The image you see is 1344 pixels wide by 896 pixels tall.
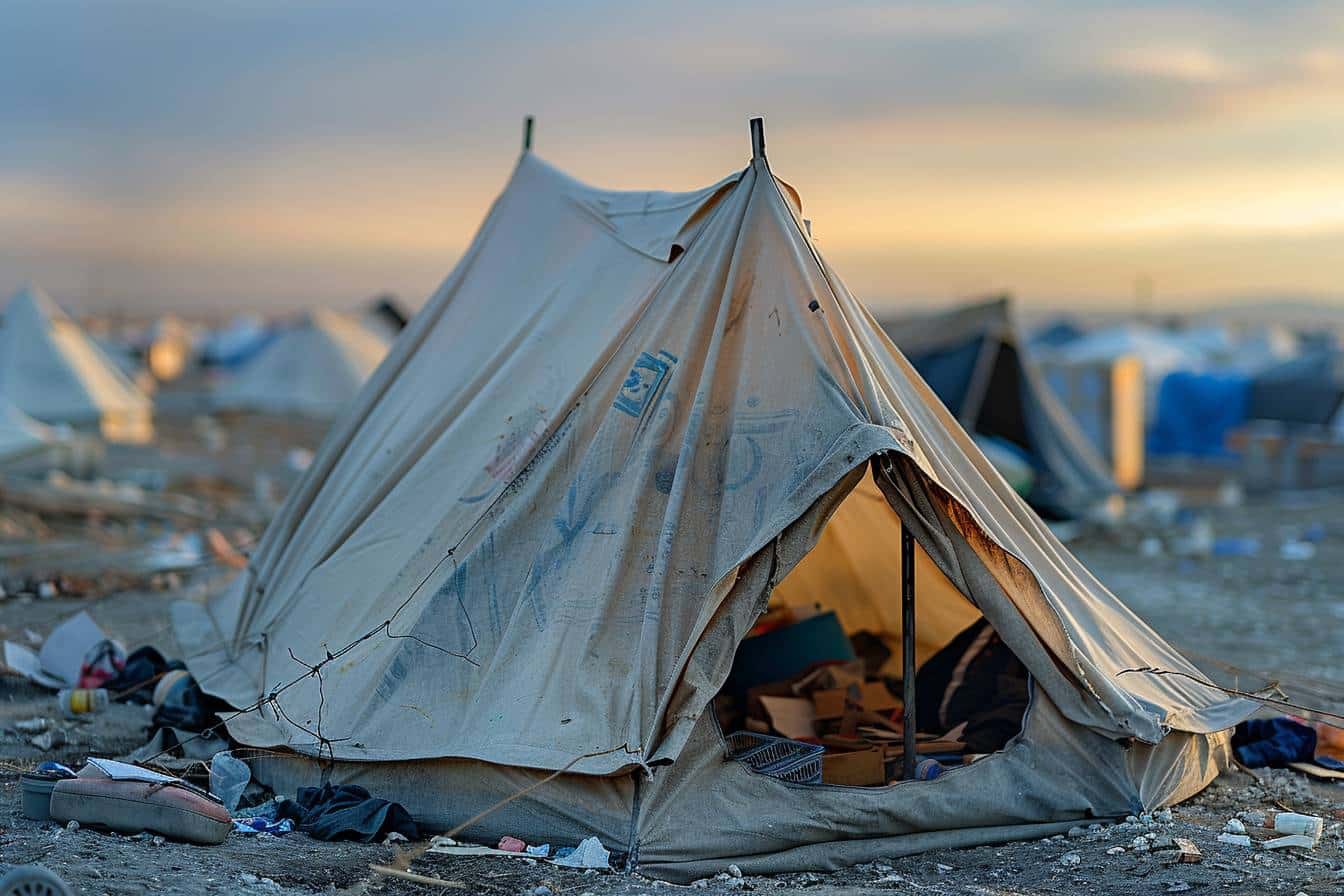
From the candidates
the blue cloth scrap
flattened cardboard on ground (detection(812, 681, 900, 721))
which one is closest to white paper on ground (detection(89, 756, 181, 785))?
the blue cloth scrap

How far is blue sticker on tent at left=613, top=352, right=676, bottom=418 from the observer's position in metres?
5.78

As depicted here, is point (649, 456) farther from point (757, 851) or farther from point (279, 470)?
point (279, 470)

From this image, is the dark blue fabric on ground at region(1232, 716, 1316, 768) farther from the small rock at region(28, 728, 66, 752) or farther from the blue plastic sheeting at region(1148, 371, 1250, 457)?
the blue plastic sheeting at region(1148, 371, 1250, 457)

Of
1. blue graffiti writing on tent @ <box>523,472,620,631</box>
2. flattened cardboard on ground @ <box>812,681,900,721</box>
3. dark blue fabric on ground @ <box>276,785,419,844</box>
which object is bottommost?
dark blue fabric on ground @ <box>276,785,419,844</box>

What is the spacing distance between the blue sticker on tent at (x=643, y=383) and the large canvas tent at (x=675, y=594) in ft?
0.04

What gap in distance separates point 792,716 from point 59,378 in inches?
810

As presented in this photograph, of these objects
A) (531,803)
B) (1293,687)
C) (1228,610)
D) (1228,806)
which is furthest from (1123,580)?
(531,803)

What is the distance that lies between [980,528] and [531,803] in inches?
77.5

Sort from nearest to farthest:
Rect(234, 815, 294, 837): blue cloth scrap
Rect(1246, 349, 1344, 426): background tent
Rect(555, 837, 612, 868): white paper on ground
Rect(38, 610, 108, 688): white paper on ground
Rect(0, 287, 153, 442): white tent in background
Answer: Rect(555, 837, 612, 868): white paper on ground < Rect(234, 815, 294, 837): blue cloth scrap < Rect(38, 610, 108, 688): white paper on ground < Rect(0, 287, 153, 442): white tent in background < Rect(1246, 349, 1344, 426): background tent

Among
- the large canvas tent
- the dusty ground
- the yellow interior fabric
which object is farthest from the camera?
the yellow interior fabric

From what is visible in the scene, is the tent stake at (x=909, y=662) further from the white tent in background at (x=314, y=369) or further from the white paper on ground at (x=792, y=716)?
the white tent in background at (x=314, y=369)

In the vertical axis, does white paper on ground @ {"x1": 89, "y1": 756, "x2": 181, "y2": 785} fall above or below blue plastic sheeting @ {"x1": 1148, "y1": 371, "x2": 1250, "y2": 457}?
below

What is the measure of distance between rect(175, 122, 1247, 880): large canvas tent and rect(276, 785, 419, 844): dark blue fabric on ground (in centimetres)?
10

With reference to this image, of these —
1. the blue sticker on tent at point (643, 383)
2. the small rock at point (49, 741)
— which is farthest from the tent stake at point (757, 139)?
the small rock at point (49, 741)
